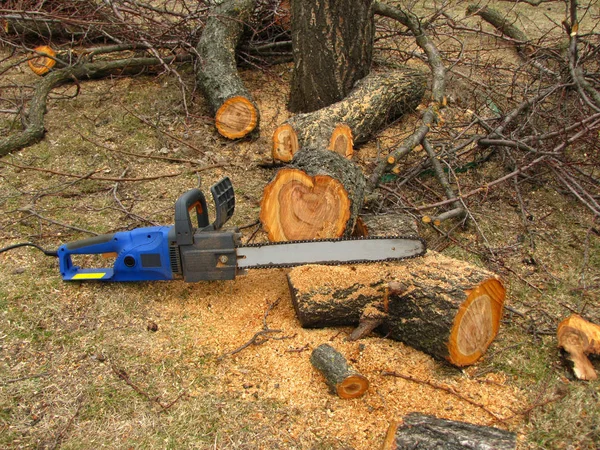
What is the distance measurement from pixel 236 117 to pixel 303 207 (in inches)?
73.1

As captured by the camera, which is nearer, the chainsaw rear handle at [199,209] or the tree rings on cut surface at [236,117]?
the chainsaw rear handle at [199,209]

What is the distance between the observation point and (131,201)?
3.89m

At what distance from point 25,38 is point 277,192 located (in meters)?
4.56

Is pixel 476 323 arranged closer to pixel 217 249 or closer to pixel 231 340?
pixel 231 340

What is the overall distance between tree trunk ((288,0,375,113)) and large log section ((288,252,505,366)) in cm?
251

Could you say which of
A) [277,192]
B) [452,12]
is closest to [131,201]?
[277,192]

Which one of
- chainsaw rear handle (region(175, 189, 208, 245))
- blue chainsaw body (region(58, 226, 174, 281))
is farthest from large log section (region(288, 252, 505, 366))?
blue chainsaw body (region(58, 226, 174, 281))

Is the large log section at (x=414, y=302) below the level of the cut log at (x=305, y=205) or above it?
below

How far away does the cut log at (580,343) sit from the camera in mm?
2389

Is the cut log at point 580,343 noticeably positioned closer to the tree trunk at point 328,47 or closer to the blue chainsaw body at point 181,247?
the blue chainsaw body at point 181,247

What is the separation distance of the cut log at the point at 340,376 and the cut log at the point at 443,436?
10.6 inches

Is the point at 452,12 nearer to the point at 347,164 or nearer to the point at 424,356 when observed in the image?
the point at 347,164

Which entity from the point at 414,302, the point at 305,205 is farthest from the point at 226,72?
the point at 414,302

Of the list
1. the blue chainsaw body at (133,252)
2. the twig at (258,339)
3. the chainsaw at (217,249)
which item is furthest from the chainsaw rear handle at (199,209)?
the twig at (258,339)
